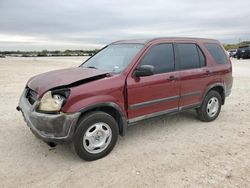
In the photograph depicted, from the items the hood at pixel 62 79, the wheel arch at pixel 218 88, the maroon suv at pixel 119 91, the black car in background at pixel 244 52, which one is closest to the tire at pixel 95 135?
the maroon suv at pixel 119 91

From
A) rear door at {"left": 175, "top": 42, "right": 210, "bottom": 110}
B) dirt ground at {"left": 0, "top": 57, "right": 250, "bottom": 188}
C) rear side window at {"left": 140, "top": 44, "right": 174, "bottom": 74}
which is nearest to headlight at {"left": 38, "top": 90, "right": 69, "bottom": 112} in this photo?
dirt ground at {"left": 0, "top": 57, "right": 250, "bottom": 188}

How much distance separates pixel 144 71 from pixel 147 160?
4.48ft

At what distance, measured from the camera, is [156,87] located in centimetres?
446

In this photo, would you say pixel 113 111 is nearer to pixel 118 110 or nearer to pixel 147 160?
pixel 118 110

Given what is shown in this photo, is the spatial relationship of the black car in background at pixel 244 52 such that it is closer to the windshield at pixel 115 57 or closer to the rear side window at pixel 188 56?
the rear side window at pixel 188 56

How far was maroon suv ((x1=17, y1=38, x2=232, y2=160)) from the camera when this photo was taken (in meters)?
3.57

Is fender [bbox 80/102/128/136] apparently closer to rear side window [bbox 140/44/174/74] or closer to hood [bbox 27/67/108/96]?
hood [bbox 27/67/108/96]

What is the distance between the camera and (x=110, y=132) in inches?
157

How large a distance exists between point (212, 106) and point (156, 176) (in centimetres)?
292

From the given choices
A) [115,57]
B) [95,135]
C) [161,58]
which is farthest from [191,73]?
[95,135]

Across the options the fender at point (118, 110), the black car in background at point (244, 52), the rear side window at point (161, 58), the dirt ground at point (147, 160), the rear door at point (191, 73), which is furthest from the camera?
the black car in background at point (244, 52)

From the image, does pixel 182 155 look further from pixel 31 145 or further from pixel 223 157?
pixel 31 145

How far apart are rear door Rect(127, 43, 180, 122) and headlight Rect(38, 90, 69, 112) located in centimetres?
108

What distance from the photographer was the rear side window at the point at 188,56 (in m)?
5.02
